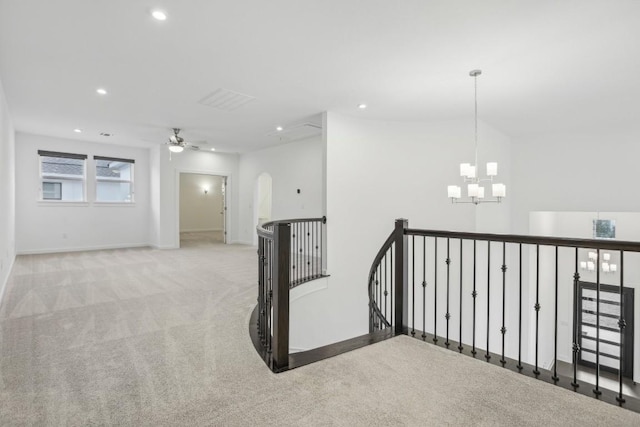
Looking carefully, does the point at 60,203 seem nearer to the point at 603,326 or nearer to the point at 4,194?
the point at 4,194

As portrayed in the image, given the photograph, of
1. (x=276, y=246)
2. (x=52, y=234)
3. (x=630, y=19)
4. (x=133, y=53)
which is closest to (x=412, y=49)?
(x=630, y=19)

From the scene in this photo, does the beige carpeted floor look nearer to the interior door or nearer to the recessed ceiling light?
the recessed ceiling light

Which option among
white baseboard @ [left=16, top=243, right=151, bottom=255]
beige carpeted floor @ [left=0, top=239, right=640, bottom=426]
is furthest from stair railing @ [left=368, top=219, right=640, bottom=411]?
white baseboard @ [left=16, top=243, right=151, bottom=255]

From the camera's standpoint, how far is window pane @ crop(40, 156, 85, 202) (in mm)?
7684

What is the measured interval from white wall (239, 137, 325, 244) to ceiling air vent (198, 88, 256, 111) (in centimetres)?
246

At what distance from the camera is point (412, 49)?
128 inches

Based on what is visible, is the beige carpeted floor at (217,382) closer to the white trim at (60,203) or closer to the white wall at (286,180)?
the white wall at (286,180)

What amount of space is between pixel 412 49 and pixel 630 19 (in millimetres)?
1758

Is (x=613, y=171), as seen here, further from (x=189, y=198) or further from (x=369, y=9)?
(x=189, y=198)

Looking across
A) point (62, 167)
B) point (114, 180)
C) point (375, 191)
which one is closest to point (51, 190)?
point (62, 167)

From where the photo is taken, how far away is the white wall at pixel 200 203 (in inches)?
520

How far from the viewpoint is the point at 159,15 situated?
272 cm

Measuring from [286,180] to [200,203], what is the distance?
264 inches

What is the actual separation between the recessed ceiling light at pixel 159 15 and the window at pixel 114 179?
6994 mm
